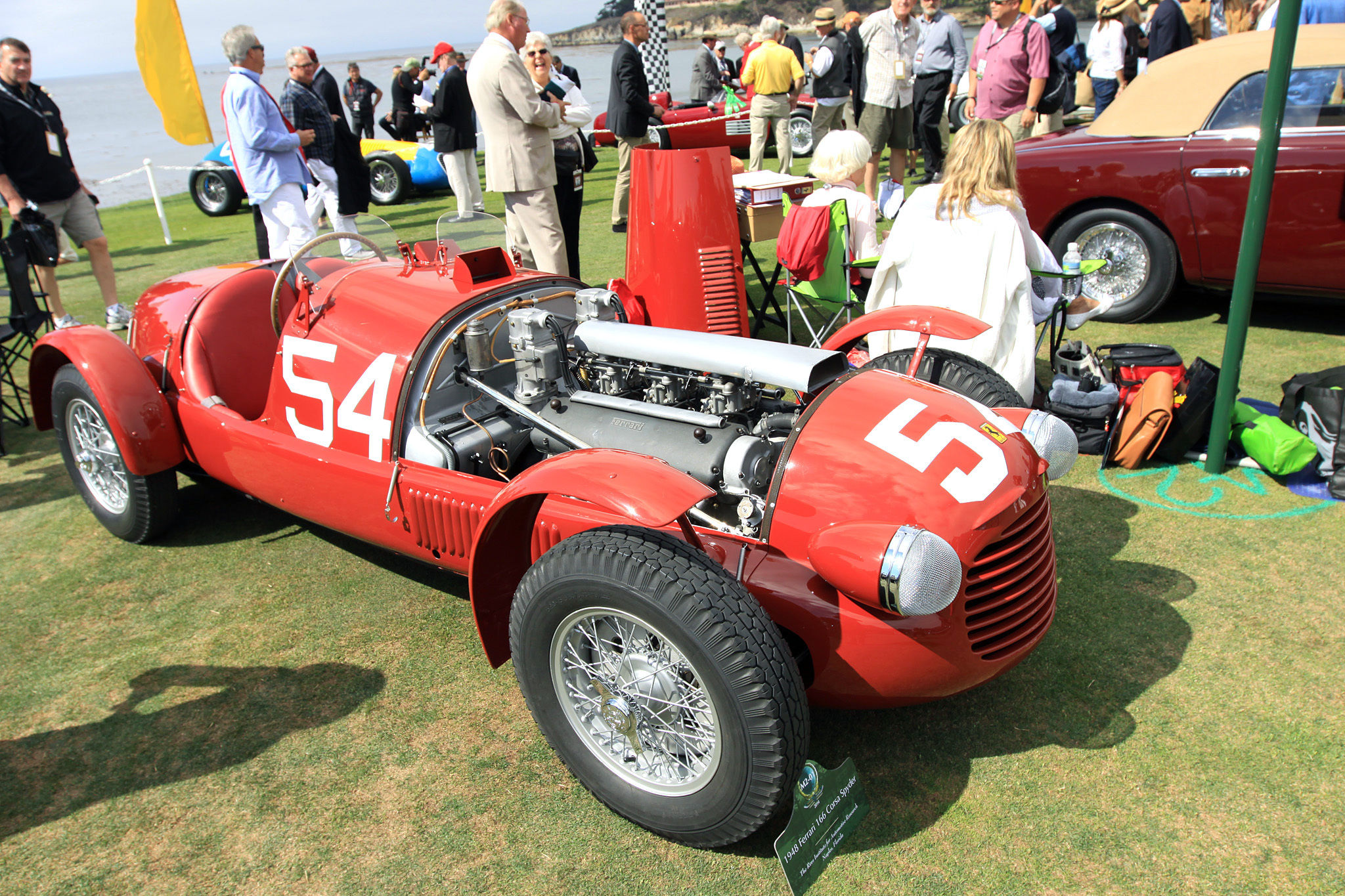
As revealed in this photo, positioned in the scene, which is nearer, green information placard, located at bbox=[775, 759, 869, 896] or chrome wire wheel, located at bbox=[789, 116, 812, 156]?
green information placard, located at bbox=[775, 759, 869, 896]

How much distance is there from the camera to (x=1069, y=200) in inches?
230

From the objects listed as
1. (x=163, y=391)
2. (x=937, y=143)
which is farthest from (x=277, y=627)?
(x=937, y=143)

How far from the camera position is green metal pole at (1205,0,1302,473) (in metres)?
3.31

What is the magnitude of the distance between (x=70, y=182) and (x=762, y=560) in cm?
668

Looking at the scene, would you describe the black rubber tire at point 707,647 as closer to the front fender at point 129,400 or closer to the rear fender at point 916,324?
the rear fender at point 916,324

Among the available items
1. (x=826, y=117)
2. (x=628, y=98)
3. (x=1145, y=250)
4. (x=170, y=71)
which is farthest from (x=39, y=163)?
(x=826, y=117)

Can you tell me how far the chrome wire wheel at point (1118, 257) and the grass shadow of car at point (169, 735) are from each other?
17.0 feet

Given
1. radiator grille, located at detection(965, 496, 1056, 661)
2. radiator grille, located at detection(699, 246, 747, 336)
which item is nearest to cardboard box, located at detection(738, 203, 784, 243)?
radiator grille, located at detection(699, 246, 747, 336)

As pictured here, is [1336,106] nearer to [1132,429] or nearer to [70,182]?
[1132,429]

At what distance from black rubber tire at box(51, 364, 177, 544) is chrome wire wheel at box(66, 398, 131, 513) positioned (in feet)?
0.06

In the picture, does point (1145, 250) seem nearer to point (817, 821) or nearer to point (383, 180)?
point (817, 821)

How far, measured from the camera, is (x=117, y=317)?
712 centimetres

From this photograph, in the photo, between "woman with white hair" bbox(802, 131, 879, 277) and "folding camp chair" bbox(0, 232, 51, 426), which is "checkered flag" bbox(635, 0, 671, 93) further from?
"folding camp chair" bbox(0, 232, 51, 426)

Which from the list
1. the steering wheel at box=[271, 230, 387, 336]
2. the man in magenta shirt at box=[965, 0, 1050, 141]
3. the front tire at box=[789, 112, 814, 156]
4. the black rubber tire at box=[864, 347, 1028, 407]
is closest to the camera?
the black rubber tire at box=[864, 347, 1028, 407]
